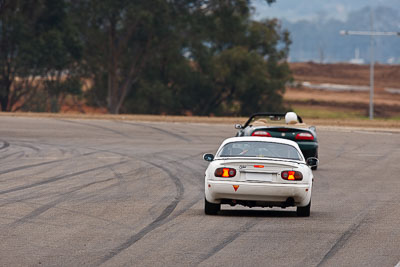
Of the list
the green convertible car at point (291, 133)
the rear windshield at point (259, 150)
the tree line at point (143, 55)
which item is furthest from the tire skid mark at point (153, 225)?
the tree line at point (143, 55)

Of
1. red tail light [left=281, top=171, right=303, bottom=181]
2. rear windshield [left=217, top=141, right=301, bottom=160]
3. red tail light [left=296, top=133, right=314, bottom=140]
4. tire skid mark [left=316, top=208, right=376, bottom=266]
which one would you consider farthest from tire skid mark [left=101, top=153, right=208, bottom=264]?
red tail light [left=296, top=133, right=314, bottom=140]

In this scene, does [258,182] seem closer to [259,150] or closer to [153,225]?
[259,150]

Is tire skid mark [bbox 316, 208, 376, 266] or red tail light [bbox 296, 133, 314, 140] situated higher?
red tail light [bbox 296, 133, 314, 140]

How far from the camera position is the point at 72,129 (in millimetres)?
36469

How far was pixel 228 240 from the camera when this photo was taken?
34.2 ft

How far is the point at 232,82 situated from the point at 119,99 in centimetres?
899

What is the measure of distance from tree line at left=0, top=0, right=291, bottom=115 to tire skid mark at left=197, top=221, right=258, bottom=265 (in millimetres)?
47828

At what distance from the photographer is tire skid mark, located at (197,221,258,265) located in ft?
30.4

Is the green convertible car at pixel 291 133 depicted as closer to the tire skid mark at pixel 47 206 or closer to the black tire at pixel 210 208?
the tire skid mark at pixel 47 206

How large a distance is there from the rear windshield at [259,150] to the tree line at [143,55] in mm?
45985

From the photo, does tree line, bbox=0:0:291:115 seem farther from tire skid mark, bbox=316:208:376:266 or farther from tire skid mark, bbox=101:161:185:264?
tire skid mark, bbox=316:208:376:266

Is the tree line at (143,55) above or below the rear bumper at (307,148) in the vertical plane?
above

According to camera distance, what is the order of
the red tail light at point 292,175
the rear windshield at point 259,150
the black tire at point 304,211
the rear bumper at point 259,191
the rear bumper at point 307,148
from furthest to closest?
the rear bumper at point 307,148, the rear windshield at point 259,150, the black tire at point 304,211, the red tail light at point 292,175, the rear bumper at point 259,191

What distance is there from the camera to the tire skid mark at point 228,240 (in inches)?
365
